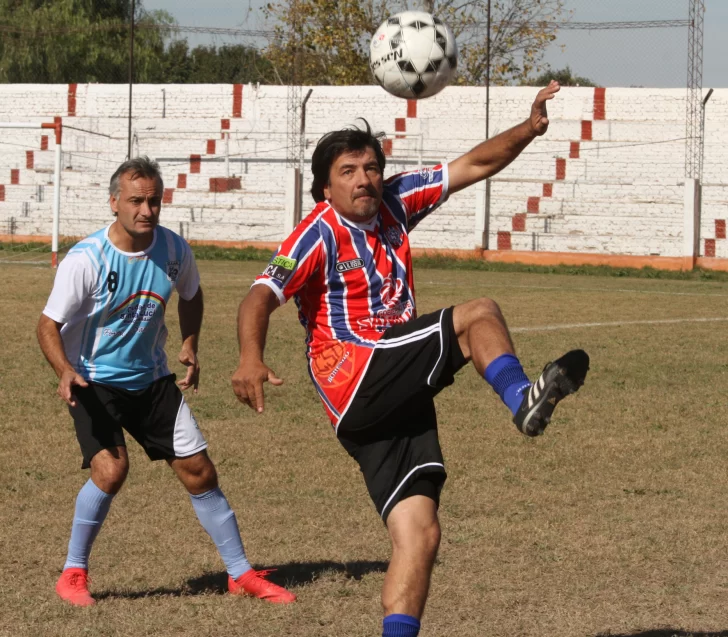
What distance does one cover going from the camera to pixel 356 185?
13.7ft

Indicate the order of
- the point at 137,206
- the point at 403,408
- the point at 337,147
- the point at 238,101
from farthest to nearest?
1. the point at 238,101
2. the point at 137,206
3. the point at 337,147
4. the point at 403,408

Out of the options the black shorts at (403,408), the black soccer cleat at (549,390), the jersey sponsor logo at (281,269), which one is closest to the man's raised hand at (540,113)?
the black shorts at (403,408)

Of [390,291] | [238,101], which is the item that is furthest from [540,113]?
[238,101]

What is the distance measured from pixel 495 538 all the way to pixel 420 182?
2.10 meters

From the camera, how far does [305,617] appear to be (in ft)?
15.5

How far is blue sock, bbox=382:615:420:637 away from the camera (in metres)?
3.70

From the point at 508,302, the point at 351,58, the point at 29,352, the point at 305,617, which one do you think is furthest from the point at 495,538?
the point at 351,58

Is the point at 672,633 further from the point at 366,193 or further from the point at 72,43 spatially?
the point at 72,43

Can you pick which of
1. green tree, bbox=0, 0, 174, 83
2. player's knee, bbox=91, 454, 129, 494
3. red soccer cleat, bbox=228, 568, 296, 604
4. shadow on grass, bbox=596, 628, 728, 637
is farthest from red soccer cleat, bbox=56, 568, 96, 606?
green tree, bbox=0, 0, 174, 83

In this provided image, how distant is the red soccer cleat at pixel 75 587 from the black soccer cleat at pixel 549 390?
2.29 m

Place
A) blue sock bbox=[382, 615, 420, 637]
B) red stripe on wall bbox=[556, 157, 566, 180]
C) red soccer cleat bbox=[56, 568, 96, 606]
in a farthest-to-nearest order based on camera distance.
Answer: red stripe on wall bbox=[556, 157, 566, 180] < red soccer cleat bbox=[56, 568, 96, 606] < blue sock bbox=[382, 615, 420, 637]

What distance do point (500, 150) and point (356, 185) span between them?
706 millimetres

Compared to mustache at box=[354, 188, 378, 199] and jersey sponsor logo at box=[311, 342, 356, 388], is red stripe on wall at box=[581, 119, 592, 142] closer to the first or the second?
mustache at box=[354, 188, 378, 199]

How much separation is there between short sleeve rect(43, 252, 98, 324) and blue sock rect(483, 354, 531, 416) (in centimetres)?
197
